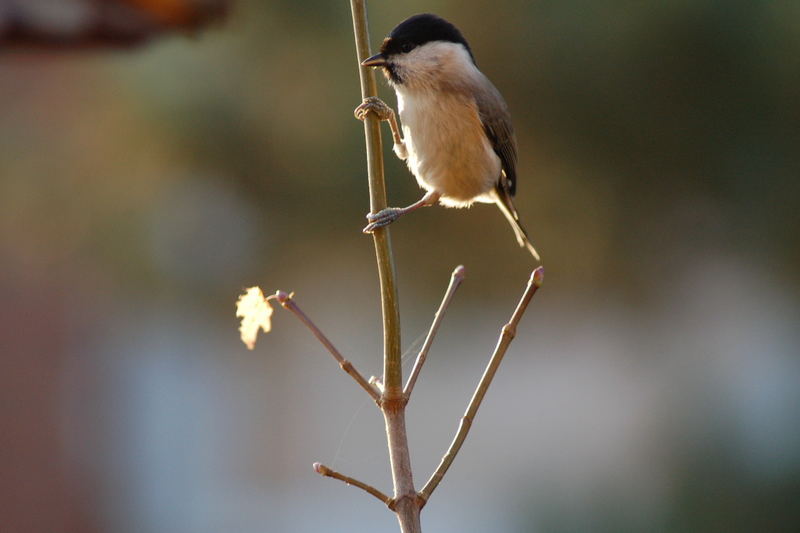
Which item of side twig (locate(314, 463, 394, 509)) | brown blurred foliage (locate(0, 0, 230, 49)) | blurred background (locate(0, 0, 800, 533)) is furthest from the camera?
blurred background (locate(0, 0, 800, 533))

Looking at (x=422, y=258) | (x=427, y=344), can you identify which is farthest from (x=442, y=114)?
(x=422, y=258)

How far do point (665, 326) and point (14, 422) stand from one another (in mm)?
2191

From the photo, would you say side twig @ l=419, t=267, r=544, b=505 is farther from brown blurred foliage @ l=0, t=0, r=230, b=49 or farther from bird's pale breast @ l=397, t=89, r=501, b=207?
brown blurred foliage @ l=0, t=0, r=230, b=49

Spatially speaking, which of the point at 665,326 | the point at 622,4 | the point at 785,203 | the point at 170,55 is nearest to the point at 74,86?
the point at 170,55

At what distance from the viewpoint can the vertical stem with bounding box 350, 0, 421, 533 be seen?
0.50 meters

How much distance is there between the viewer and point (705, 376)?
2893 millimetres

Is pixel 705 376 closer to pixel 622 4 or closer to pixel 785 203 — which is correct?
pixel 785 203

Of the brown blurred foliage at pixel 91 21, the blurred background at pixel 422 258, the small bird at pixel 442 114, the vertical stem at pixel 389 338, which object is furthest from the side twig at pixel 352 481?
the blurred background at pixel 422 258

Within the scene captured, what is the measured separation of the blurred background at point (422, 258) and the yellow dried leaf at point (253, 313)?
6.39ft

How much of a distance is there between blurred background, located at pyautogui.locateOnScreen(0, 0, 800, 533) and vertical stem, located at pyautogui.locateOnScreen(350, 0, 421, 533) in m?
1.92

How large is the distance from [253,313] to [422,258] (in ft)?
8.10

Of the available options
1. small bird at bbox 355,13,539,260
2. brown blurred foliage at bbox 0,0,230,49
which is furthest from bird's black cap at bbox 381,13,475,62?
brown blurred foliage at bbox 0,0,230,49

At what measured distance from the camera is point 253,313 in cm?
55

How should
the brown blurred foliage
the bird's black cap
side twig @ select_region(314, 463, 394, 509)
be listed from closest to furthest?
side twig @ select_region(314, 463, 394, 509) < the bird's black cap < the brown blurred foliage
